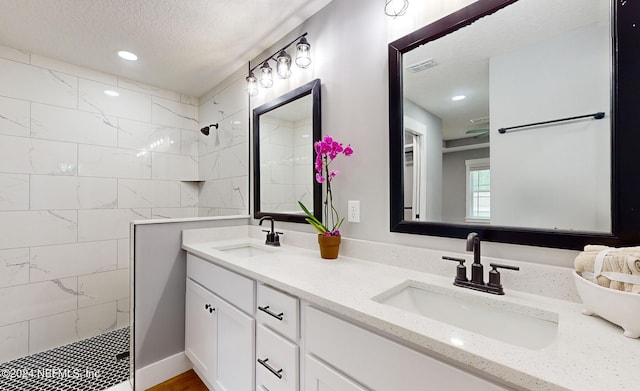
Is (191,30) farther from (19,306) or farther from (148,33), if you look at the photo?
(19,306)

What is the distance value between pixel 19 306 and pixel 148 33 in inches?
88.1

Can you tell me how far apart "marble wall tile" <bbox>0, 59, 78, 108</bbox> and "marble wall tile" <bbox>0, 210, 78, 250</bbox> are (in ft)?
2.97

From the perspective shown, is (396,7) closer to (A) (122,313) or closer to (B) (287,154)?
(B) (287,154)

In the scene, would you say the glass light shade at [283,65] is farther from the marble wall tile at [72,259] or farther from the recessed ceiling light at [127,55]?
the marble wall tile at [72,259]

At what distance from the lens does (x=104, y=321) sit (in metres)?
2.42

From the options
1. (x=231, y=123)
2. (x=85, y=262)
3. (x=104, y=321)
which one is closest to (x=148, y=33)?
(x=231, y=123)

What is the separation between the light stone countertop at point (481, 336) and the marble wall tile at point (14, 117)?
2242 mm

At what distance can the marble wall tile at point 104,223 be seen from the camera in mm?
2348

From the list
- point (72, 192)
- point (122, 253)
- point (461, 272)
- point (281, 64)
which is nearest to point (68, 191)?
point (72, 192)

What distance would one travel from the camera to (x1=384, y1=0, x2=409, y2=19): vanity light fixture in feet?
4.14

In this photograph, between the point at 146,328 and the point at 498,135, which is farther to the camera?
the point at 146,328

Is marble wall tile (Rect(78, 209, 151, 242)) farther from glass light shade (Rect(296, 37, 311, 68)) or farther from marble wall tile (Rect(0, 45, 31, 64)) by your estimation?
glass light shade (Rect(296, 37, 311, 68))

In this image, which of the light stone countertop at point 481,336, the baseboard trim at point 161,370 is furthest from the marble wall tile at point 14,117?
the light stone countertop at point 481,336

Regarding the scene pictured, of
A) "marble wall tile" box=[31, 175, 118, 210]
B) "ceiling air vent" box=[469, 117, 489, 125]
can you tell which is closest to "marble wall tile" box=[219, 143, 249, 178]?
"marble wall tile" box=[31, 175, 118, 210]
